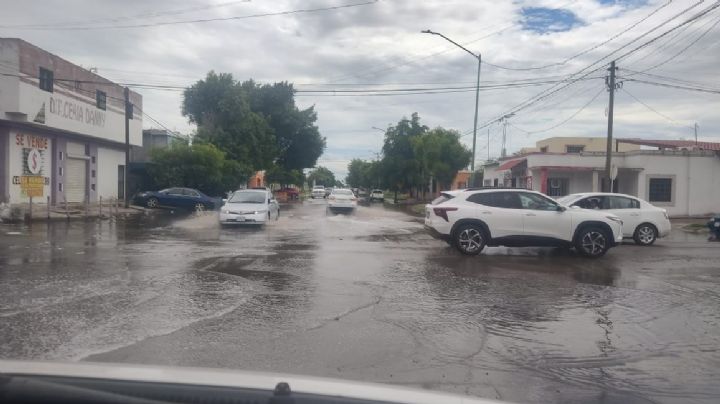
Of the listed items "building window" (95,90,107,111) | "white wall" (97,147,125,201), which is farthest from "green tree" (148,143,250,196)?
"building window" (95,90,107,111)

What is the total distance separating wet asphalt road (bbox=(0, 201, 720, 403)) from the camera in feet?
18.5

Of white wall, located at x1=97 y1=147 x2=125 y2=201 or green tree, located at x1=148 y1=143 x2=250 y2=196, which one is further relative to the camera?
green tree, located at x1=148 y1=143 x2=250 y2=196

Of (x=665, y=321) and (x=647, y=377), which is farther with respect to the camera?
(x=665, y=321)

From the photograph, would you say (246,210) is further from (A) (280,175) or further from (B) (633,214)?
(A) (280,175)

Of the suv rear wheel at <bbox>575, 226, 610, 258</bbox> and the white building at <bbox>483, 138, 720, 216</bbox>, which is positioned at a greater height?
the white building at <bbox>483, 138, 720, 216</bbox>

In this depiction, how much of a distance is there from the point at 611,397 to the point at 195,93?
49.5 m

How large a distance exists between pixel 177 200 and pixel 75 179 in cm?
524

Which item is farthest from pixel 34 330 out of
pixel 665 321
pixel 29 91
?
pixel 29 91

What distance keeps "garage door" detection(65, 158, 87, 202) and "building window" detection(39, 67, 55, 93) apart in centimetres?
456

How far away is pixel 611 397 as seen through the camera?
5070 millimetres

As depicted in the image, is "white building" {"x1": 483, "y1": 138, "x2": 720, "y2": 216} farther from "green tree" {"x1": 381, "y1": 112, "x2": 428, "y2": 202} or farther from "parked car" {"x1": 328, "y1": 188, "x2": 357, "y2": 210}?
Answer: "green tree" {"x1": 381, "y1": 112, "x2": 428, "y2": 202}

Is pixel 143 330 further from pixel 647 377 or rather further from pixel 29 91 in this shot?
pixel 29 91

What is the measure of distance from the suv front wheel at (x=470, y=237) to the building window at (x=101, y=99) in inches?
1011

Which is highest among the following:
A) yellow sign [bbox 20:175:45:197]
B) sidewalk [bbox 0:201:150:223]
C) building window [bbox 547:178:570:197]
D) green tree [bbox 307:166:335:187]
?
green tree [bbox 307:166:335:187]
